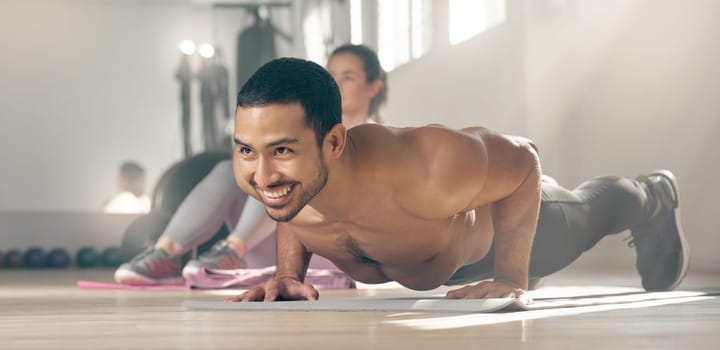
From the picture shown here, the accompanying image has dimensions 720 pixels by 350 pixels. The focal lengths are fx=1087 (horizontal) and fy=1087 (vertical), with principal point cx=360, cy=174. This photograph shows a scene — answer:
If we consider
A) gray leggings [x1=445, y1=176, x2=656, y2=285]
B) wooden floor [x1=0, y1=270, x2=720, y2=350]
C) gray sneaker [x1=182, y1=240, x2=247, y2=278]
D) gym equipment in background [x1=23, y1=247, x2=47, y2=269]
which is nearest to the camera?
wooden floor [x1=0, y1=270, x2=720, y2=350]

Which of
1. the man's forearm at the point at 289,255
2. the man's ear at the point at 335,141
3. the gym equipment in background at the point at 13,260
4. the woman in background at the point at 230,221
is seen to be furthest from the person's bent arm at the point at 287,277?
the gym equipment in background at the point at 13,260

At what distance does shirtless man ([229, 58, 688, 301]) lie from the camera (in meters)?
1.51

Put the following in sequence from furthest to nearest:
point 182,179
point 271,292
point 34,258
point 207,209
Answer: point 34,258, point 182,179, point 207,209, point 271,292

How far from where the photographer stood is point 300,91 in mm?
1521

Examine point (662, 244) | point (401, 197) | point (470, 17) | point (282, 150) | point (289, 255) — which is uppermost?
point (470, 17)

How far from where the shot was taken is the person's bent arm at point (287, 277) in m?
1.81

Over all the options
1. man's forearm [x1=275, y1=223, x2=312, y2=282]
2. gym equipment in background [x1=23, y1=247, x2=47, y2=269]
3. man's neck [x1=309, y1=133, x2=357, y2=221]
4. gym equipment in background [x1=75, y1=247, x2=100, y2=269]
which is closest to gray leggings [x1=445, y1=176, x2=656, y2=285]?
man's forearm [x1=275, y1=223, x2=312, y2=282]

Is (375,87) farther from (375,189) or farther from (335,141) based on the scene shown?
(335,141)

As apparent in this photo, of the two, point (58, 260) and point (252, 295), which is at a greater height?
point (252, 295)

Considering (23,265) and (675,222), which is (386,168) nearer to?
(675,222)

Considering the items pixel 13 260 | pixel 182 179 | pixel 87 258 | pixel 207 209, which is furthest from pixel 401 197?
pixel 13 260

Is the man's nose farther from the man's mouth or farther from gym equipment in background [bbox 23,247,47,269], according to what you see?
gym equipment in background [bbox 23,247,47,269]

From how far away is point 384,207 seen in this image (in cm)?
172

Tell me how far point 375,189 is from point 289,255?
0.24m
